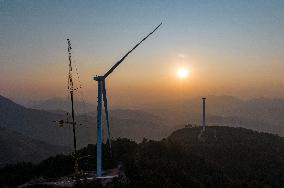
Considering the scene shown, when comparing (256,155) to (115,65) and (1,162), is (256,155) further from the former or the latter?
(1,162)

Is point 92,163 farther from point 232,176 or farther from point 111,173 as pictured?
point 232,176

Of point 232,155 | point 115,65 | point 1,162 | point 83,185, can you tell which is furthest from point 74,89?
point 1,162

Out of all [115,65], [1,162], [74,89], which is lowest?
[1,162]

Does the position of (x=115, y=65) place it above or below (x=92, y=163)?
above

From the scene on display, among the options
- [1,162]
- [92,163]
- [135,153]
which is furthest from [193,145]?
[1,162]

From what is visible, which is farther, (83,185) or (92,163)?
(92,163)

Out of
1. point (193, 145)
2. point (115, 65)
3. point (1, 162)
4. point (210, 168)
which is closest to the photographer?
point (115, 65)

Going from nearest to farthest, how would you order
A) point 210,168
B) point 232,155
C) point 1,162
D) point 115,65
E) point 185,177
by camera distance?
point 115,65, point 185,177, point 210,168, point 232,155, point 1,162
